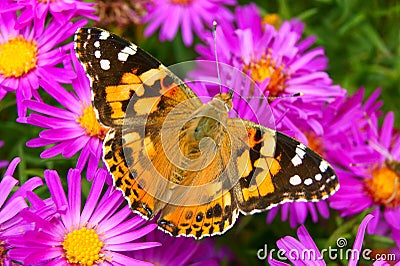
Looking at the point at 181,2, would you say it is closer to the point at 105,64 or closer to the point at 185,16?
the point at 185,16

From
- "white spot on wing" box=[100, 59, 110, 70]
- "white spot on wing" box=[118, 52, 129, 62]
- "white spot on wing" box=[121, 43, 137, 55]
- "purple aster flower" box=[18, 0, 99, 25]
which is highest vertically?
"purple aster flower" box=[18, 0, 99, 25]

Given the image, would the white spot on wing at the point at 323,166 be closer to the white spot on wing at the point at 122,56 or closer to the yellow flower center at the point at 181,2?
the white spot on wing at the point at 122,56

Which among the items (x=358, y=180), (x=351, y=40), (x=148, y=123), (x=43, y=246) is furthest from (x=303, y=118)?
(x=351, y=40)

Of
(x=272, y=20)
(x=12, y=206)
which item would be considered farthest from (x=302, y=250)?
(x=272, y=20)

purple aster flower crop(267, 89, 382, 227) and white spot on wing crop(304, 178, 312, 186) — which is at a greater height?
purple aster flower crop(267, 89, 382, 227)

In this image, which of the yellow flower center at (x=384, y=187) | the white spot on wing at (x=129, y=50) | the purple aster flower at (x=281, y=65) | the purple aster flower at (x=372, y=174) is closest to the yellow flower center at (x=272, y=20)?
the purple aster flower at (x=281, y=65)

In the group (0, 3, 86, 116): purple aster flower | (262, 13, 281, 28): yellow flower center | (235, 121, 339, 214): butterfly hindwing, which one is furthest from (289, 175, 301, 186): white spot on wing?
(262, 13, 281, 28): yellow flower center

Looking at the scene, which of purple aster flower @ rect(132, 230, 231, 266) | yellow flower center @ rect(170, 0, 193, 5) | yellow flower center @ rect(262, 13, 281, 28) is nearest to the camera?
purple aster flower @ rect(132, 230, 231, 266)

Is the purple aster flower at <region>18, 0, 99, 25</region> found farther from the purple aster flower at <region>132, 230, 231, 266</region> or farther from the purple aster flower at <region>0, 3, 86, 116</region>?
the purple aster flower at <region>132, 230, 231, 266</region>
